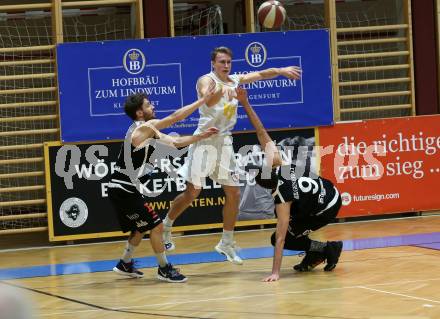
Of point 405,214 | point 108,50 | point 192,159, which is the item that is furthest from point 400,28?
point 192,159

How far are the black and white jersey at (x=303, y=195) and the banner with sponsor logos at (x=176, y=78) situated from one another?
146 inches

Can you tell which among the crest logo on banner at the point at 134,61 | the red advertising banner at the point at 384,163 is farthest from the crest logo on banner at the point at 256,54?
the crest logo on banner at the point at 134,61

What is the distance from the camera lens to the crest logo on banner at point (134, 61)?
10031 millimetres

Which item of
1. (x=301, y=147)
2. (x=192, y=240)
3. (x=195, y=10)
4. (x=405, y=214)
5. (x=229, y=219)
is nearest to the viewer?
(x=229, y=219)

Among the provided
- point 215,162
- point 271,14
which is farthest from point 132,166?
point 271,14

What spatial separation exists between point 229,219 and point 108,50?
12.5 ft

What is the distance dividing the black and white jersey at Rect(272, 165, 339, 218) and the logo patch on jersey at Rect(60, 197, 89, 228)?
13.5ft

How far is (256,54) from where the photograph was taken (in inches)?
404

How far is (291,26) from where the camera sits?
13164 millimetres

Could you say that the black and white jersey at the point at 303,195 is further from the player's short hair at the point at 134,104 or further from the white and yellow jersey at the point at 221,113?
the player's short hair at the point at 134,104

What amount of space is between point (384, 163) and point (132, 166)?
520 cm

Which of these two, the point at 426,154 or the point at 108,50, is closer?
the point at 108,50

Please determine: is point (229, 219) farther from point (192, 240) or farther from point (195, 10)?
point (195, 10)

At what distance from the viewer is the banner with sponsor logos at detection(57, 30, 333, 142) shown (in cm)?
987
